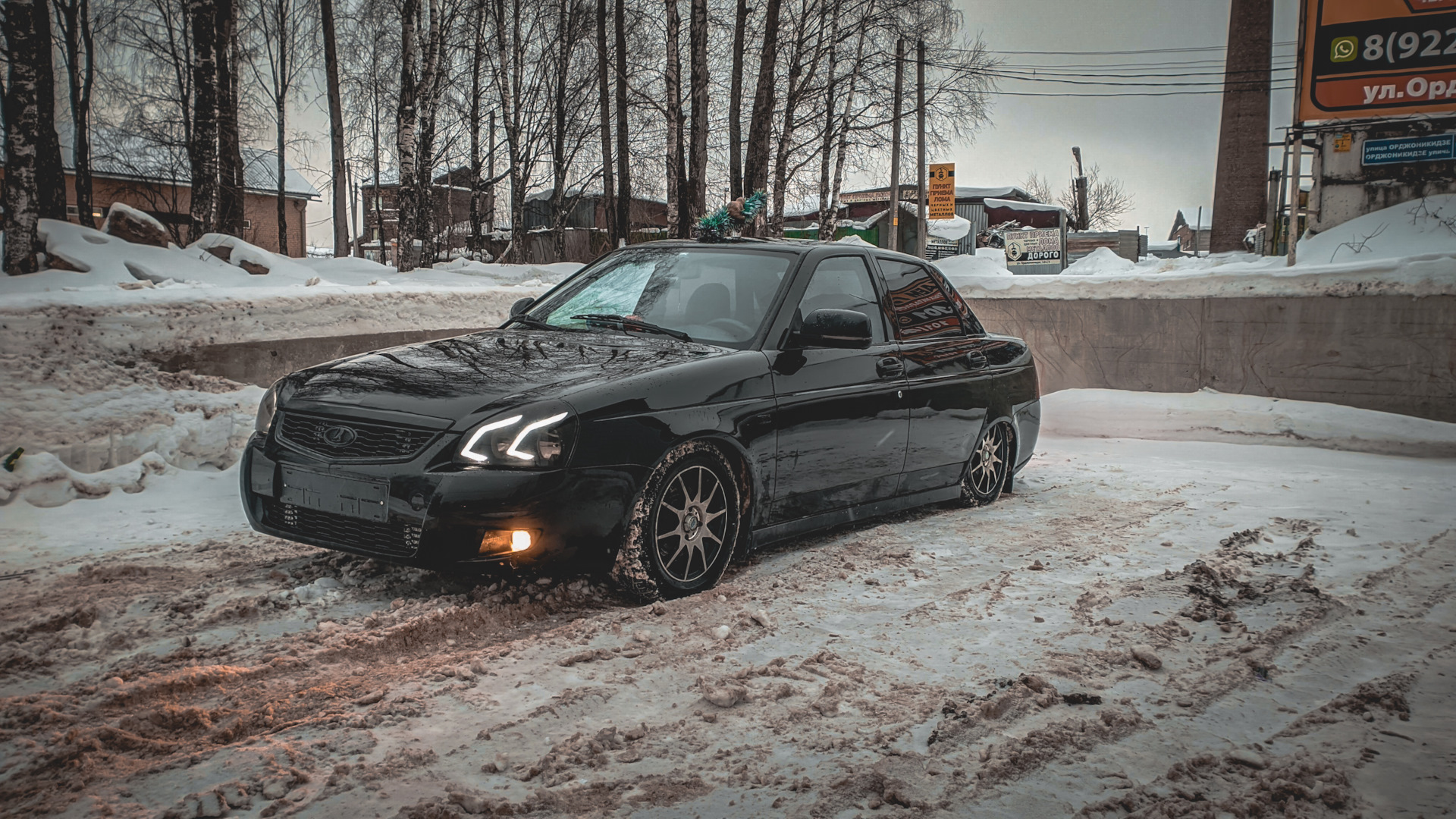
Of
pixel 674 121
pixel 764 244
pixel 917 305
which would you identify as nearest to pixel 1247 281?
pixel 917 305

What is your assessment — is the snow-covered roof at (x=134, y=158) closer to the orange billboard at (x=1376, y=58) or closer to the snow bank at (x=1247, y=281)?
the snow bank at (x=1247, y=281)

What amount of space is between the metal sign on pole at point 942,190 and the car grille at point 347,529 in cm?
2478

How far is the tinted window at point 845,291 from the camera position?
5051mm

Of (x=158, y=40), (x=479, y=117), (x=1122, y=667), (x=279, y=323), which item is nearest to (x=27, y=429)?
(x=279, y=323)

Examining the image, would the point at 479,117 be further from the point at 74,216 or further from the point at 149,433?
the point at 149,433

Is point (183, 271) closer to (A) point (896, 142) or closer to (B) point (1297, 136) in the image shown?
(B) point (1297, 136)

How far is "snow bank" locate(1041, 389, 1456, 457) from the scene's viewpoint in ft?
28.0

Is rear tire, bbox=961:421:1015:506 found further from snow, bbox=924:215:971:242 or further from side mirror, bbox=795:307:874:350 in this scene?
snow, bbox=924:215:971:242

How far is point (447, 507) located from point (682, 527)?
0.97 metres

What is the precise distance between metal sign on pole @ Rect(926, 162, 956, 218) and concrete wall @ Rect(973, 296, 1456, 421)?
17.0 m

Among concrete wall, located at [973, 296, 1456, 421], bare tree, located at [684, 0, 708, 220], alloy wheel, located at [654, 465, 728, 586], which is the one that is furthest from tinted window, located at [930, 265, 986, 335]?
bare tree, located at [684, 0, 708, 220]

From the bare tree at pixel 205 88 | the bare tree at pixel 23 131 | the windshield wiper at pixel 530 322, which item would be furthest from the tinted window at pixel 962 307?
the bare tree at pixel 205 88

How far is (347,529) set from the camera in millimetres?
3803

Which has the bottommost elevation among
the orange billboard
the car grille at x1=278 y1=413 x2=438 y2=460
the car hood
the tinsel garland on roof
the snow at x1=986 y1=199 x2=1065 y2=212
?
Result: the car grille at x1=278 y1=413 x2=438 y2=460
